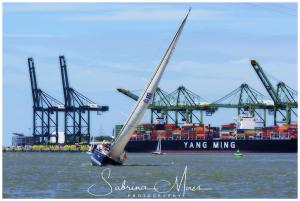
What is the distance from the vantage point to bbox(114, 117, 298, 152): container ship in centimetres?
13675

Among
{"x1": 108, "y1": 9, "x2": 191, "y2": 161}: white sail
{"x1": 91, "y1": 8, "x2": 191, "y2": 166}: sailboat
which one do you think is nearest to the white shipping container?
{"x1": 91, "y1": 8, "x2": 191, "y2": 166}: sailboat

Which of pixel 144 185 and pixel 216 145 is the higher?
pixel 216 145

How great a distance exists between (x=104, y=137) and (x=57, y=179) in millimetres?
135344

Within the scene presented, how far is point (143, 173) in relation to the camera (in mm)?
54531

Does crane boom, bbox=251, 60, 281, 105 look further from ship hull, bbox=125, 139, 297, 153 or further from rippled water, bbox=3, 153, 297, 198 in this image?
rippled water, bbox=3, 153, 297, 198

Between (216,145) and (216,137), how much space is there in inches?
158

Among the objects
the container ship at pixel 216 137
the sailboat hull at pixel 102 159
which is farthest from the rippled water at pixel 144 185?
the container ship at pixel 216 137

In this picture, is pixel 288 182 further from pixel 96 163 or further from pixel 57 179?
pixel 96 163

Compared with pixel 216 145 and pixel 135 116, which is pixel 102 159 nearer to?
pixel 135 116

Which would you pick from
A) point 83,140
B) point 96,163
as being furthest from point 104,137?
point 96,163

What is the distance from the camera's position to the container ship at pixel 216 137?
449 ft

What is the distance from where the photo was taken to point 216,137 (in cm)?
14738

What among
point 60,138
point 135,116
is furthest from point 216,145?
A: point 135,116

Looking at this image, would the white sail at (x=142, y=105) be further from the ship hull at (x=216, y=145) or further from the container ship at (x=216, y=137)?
the ship hull at (x=216, y=145)
